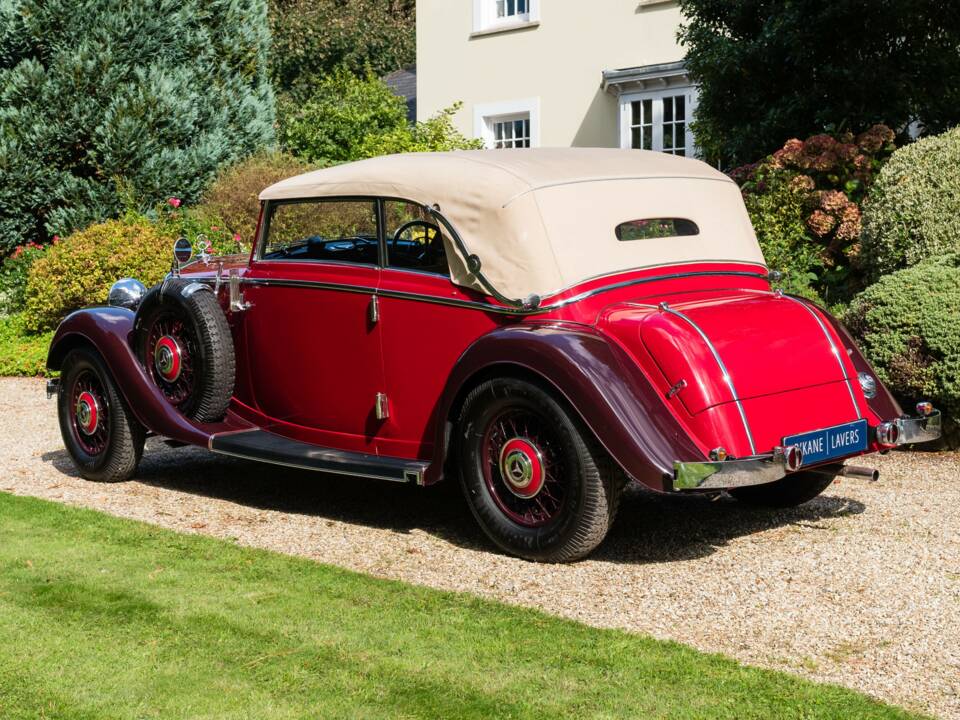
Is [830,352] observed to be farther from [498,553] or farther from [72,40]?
[72,40]

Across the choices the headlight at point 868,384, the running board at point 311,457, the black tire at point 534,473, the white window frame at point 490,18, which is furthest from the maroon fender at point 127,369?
the white window frame at point 490,18

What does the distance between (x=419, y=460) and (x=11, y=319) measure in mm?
10162

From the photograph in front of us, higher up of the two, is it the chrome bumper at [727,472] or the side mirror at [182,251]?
the side mirror at [182,251]

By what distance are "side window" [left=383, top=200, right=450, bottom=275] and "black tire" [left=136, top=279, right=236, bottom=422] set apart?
1199 millimetres

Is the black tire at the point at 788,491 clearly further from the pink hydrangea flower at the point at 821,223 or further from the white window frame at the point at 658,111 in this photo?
the white window frame at the point at 658,111

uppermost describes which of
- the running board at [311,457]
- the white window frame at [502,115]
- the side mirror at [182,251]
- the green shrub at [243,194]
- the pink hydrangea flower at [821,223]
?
the white window frame at [502,115]

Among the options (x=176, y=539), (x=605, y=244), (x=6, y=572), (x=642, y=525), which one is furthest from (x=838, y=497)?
(x=6, y=572)

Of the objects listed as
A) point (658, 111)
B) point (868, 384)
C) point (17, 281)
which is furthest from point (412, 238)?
point (658, 111)

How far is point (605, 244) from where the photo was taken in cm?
580

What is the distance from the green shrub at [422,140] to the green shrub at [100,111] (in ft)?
8.29

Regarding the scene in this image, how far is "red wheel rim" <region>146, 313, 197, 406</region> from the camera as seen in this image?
22.6 ft

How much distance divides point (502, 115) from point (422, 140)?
178 centimetres

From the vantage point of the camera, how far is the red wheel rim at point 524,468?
5.40 m

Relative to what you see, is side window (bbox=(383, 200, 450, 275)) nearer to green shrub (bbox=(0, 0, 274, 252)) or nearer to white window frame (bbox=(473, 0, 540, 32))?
green shrub (bbox=(0, 0, 274, 252))
